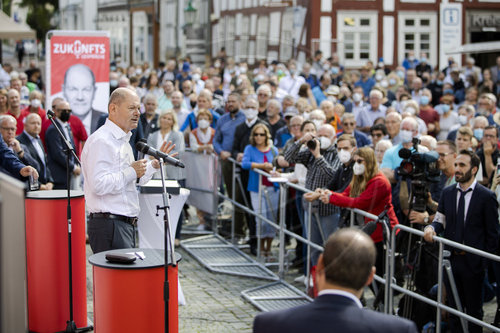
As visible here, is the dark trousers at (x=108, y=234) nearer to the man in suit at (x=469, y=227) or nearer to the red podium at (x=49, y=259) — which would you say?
the red podium at (x=49, y=259)

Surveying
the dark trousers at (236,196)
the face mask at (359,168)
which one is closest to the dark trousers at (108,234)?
the face mask at (359,168)

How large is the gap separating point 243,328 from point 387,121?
4830mm

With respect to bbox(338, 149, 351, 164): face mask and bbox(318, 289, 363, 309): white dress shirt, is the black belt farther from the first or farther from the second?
bbox(318, 289, 363, 309): white dress shirt

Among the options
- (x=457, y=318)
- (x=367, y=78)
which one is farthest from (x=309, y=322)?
(x=367, y=78)

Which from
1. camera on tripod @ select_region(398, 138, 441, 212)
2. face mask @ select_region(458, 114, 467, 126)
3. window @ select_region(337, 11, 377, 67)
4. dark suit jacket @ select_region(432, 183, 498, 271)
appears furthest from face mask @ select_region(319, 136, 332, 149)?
window @ select_region(337, 11, 377, 67)

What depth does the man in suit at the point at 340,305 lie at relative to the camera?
10.3 feet

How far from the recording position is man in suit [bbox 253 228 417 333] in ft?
10.3

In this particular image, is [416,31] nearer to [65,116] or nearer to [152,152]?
[65,116]

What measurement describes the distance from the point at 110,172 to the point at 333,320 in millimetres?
3548

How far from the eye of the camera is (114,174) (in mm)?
6277

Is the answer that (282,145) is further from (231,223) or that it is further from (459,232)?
(459,232)

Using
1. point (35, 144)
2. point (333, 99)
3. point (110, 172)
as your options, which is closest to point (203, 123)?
point (35, 144)

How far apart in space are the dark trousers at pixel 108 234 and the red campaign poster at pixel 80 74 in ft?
19.7

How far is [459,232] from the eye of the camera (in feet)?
25.0
